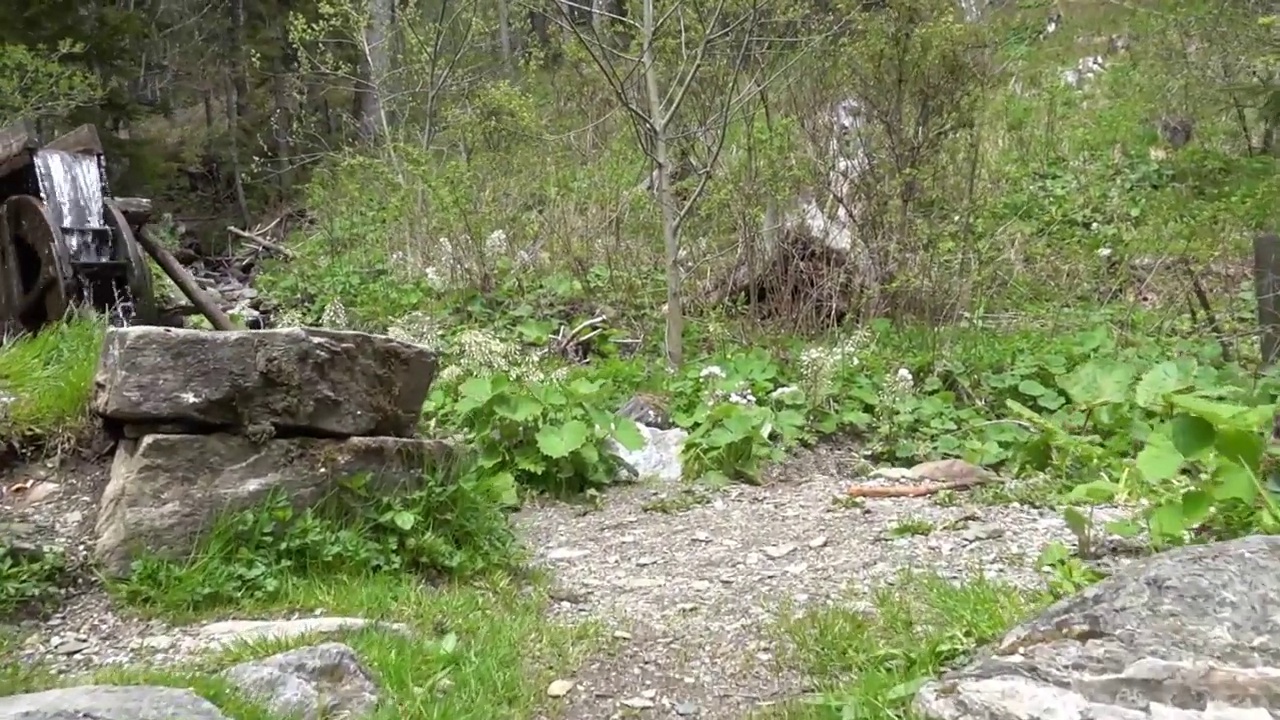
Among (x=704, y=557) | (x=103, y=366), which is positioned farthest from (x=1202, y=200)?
(x=103, y=366)

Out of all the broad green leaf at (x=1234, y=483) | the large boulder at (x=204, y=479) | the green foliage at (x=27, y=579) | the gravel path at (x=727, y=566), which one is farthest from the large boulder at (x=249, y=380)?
the broad green leaf at (x=1234, y=483)

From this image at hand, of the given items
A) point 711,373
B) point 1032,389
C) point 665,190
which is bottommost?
point 1032,389

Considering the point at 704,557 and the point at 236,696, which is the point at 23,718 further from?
the point at 704,557

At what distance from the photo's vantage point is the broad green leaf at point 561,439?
482 cm

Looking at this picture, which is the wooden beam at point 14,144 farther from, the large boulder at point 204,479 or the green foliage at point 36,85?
the large boulder at point 204,479

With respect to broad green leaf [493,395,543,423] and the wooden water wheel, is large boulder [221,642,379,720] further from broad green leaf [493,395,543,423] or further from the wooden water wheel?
the wooden water wheel

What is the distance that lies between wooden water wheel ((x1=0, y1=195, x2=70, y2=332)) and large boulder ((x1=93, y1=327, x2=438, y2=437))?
160 inches

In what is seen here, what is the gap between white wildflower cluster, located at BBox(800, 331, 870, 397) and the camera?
5.96m

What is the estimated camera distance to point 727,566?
13.0ft

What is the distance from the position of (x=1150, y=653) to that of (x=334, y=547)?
2.57 meters

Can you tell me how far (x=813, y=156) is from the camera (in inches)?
318

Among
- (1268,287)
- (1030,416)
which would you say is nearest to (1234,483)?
(1030,416)

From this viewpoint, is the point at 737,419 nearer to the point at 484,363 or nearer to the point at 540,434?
the point at 540,434

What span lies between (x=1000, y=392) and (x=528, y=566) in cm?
358
